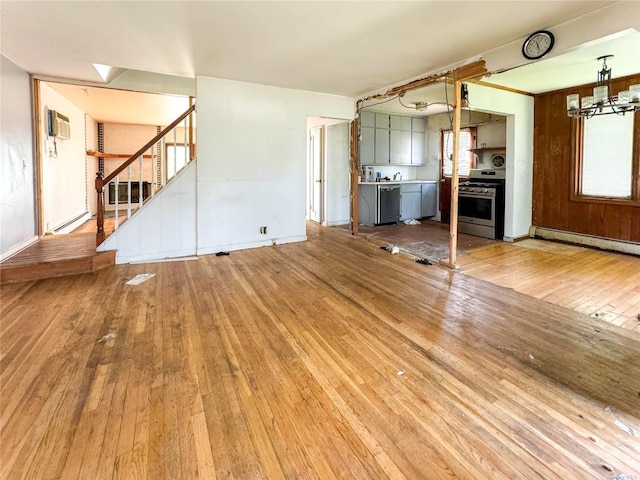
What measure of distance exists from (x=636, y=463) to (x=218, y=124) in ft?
17.9

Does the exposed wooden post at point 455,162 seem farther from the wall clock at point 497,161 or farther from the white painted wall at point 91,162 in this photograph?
the white painted wall at point 91,162

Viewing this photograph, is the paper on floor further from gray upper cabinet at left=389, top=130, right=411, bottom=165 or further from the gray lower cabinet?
the gray lower cabinet

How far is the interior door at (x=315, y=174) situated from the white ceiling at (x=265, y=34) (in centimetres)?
291

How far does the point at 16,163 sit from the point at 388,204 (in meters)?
6.46

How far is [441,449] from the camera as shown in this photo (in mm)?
1552

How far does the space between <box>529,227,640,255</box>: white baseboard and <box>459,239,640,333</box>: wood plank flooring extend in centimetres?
14

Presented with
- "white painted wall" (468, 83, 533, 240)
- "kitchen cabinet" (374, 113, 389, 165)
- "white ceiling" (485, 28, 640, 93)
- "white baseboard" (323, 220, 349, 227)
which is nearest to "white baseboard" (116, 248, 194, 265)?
"white baseboard" (323, 220, 349, 227)

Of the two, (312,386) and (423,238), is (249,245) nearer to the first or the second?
(423,238)

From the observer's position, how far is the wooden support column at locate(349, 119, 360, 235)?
6.61 m

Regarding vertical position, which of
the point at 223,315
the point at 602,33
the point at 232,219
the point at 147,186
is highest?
the point at 602,33

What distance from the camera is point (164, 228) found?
16.5 ft

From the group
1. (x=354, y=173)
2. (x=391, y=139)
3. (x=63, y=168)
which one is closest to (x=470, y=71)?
(x=354, y=173)

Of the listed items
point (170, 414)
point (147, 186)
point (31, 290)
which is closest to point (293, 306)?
point (170, 414)

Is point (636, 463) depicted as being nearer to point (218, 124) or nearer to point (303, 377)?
point (303, 377)
